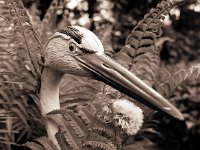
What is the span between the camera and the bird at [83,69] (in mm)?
1362

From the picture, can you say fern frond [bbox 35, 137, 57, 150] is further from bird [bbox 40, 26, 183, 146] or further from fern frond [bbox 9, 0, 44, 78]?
fern frond [bbox 9, 0, 44, 78]

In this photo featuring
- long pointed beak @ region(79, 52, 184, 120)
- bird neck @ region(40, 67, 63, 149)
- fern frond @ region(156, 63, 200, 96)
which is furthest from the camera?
fern frond @ region(156, 63, 200, 96)

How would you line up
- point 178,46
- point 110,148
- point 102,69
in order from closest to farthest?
1. point 110,148
2. point 102,69
3. point 178,46

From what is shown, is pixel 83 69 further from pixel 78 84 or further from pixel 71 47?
pixel 78 84

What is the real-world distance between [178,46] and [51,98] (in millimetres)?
2862

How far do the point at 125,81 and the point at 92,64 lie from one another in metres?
0.13

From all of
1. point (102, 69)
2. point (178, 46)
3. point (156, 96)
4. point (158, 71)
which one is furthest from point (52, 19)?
point (178, 46)

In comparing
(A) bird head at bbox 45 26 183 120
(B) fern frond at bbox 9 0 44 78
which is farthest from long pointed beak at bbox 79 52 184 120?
(B) fern frond at bbox 9 0 44 78

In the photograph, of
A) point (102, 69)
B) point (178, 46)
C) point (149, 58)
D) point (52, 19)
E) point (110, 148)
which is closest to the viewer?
point (110, 148)

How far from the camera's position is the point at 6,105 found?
1.89 meters

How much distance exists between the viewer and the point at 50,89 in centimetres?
163

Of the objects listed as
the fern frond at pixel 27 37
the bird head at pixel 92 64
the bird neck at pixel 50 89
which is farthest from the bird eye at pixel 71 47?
the fern frond at pixel 27 37

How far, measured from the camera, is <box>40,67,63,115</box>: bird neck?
5.32 ft

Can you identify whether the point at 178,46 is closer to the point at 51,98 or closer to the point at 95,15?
the point at 95,15
